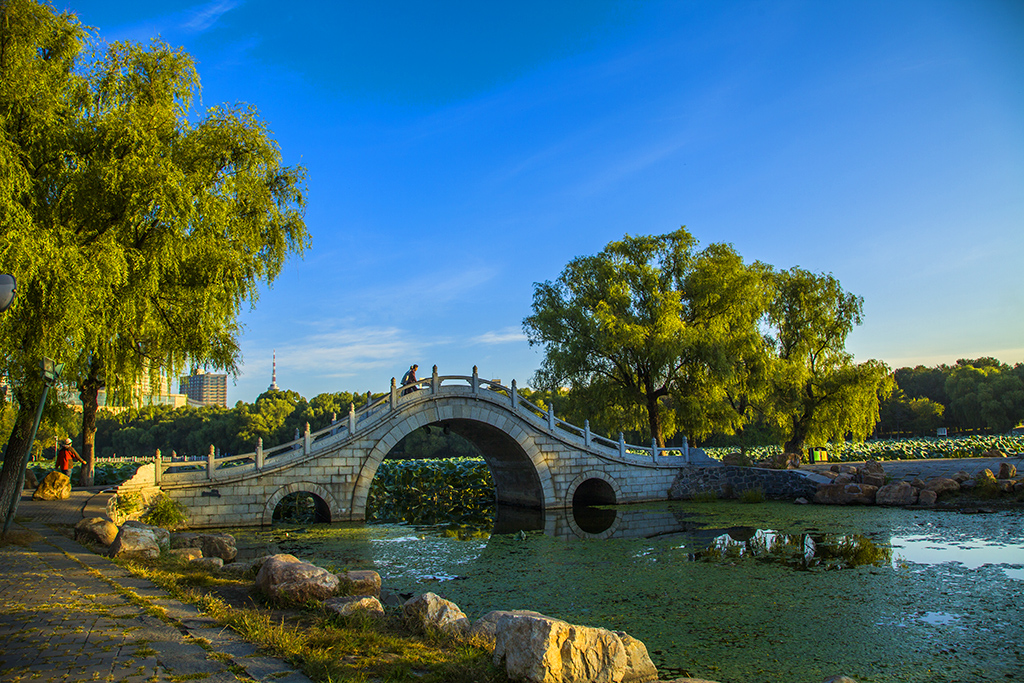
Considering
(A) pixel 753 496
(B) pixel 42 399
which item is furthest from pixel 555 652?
(A) pixel 753 496

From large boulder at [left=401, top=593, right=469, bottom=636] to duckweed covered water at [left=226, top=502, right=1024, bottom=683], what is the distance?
1.81 metres

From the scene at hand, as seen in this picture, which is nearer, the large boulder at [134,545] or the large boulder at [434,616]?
the large boulder at [434,616]

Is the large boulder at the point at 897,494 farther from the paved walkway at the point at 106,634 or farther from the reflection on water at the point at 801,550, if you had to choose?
the paved walkway at the point at 106,634

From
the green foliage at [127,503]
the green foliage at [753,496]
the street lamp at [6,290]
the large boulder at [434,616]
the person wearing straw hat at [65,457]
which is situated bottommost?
the green foliage at [753,496]

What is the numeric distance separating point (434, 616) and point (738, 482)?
16.1 metres

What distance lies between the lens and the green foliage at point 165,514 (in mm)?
12805

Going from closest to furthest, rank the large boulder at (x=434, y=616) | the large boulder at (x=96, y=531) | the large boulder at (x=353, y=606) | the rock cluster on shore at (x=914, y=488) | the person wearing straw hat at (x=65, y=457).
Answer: the large boulder at (x=434, y=616)
the large boulder at (x=353, y=606)
the large boulder at (x=96, y=531)
the person wearing straw hat at (x=65, y=457)
the rock cluster on shore at (x=914, y=488)

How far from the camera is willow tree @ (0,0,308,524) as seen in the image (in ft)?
26.0

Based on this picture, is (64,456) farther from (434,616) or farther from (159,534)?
(434,616)

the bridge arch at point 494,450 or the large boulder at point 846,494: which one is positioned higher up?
the bridge arch at point 494,450

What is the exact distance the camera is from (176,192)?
30.2 feet

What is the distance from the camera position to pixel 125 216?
8961 millimetres

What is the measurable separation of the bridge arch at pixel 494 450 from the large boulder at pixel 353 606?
10.1 m

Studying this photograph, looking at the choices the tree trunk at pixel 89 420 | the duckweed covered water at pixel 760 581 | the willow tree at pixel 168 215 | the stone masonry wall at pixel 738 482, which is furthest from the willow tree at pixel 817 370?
the tree trunk at pixel 89 420
